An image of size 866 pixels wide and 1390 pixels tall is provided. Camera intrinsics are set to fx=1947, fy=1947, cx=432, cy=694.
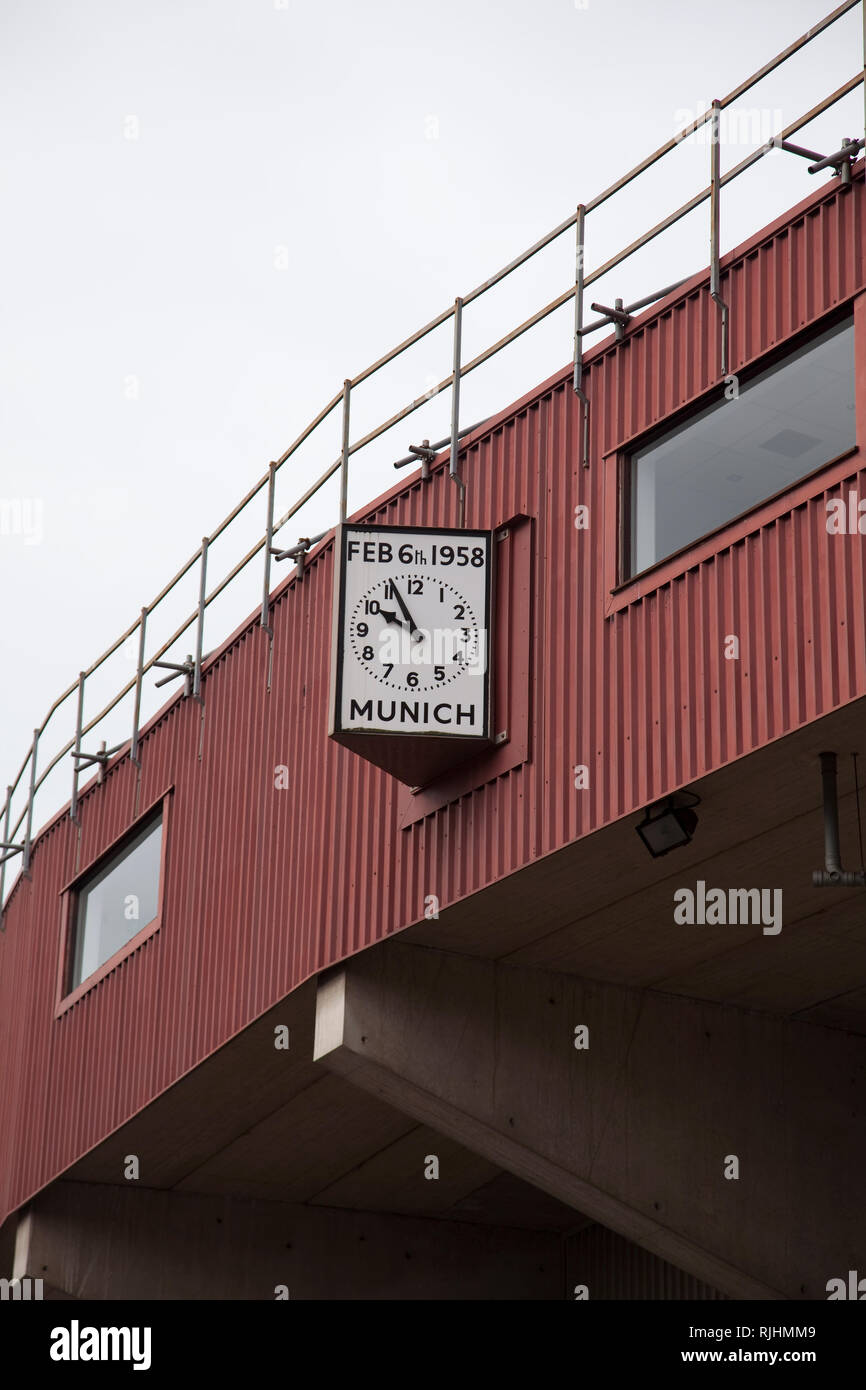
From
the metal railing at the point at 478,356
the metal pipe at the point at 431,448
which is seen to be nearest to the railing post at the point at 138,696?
the metal railing at the point at 478,356

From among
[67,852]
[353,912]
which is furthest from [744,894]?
[67,852]

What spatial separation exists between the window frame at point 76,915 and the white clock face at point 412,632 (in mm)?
6706

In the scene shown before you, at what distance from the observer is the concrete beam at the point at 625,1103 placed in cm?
1612

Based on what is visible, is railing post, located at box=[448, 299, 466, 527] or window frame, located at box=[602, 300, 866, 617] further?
railing post, located at box=[448, 299, 466, 527]

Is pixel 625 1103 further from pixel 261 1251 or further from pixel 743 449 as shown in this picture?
pixel 261 1251

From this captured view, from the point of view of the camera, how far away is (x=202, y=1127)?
69.5 ft

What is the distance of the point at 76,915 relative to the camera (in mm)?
24406

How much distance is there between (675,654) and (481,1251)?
40.6 feet

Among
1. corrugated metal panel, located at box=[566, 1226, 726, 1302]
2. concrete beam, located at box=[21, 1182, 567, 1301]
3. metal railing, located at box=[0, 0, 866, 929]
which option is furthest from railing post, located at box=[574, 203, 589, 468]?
concrete beam, located at box=[21, 1182, 567, 1301]

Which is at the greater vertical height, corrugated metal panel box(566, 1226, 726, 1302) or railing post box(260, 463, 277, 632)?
railing post box(260, 463, 277, 632)

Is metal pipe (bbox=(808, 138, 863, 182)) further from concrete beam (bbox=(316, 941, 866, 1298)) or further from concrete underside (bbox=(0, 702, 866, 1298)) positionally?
concrete beam (bbox=(316, 941, 866, 1298))

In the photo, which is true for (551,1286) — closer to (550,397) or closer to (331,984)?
(331,984)

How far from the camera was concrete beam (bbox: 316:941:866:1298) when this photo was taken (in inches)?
635

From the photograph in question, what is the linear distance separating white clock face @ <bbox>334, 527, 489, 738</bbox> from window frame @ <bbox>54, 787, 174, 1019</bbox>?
6706 mm
